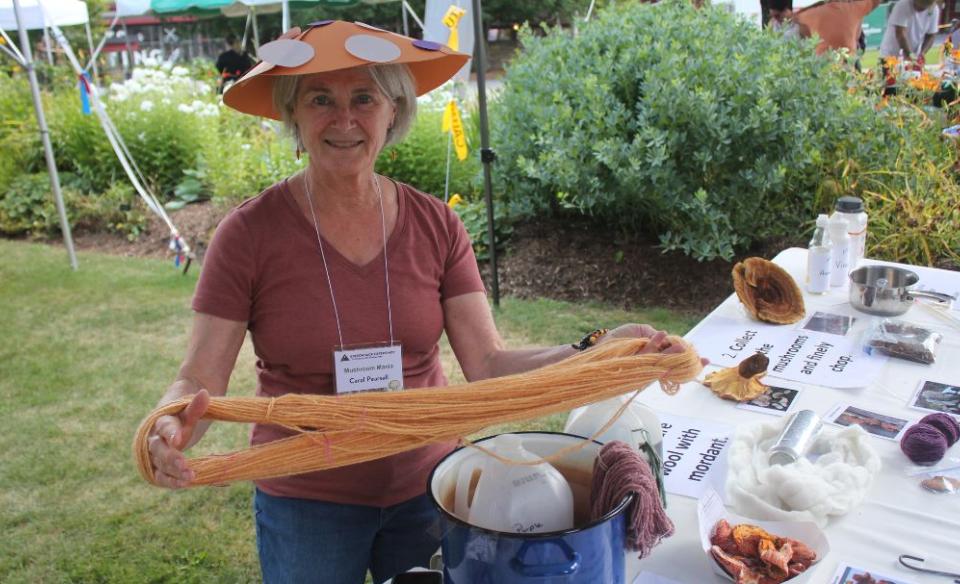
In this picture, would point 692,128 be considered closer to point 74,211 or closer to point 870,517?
point 870,517

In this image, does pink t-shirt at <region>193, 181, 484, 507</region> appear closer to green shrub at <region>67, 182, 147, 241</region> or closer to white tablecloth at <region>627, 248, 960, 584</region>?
white tablecloth at <region>627, 248, 960, 584</region>

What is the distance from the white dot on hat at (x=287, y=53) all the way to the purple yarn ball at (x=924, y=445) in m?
1.48

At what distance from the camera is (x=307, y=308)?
174 cm

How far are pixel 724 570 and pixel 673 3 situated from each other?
5245 millimetres

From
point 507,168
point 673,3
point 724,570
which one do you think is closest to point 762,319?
point 724,570

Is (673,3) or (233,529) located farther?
(673,3)

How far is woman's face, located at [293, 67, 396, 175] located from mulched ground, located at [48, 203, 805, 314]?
11.8 feet

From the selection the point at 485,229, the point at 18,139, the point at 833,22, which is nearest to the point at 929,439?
the point at 485,229

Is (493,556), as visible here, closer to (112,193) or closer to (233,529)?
(233,529)

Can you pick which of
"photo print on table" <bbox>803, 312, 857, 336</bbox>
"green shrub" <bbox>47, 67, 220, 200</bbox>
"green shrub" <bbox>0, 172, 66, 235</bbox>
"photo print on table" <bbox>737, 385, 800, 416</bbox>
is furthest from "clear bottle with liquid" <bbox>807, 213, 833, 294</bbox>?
"green shrub" <bbox>0, 172, 66, 235</bbox>

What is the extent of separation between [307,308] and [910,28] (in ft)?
25.5

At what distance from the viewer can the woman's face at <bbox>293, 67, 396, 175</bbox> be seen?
1.75m

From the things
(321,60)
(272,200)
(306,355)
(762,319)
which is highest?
(321,60)

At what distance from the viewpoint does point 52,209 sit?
300 inches
